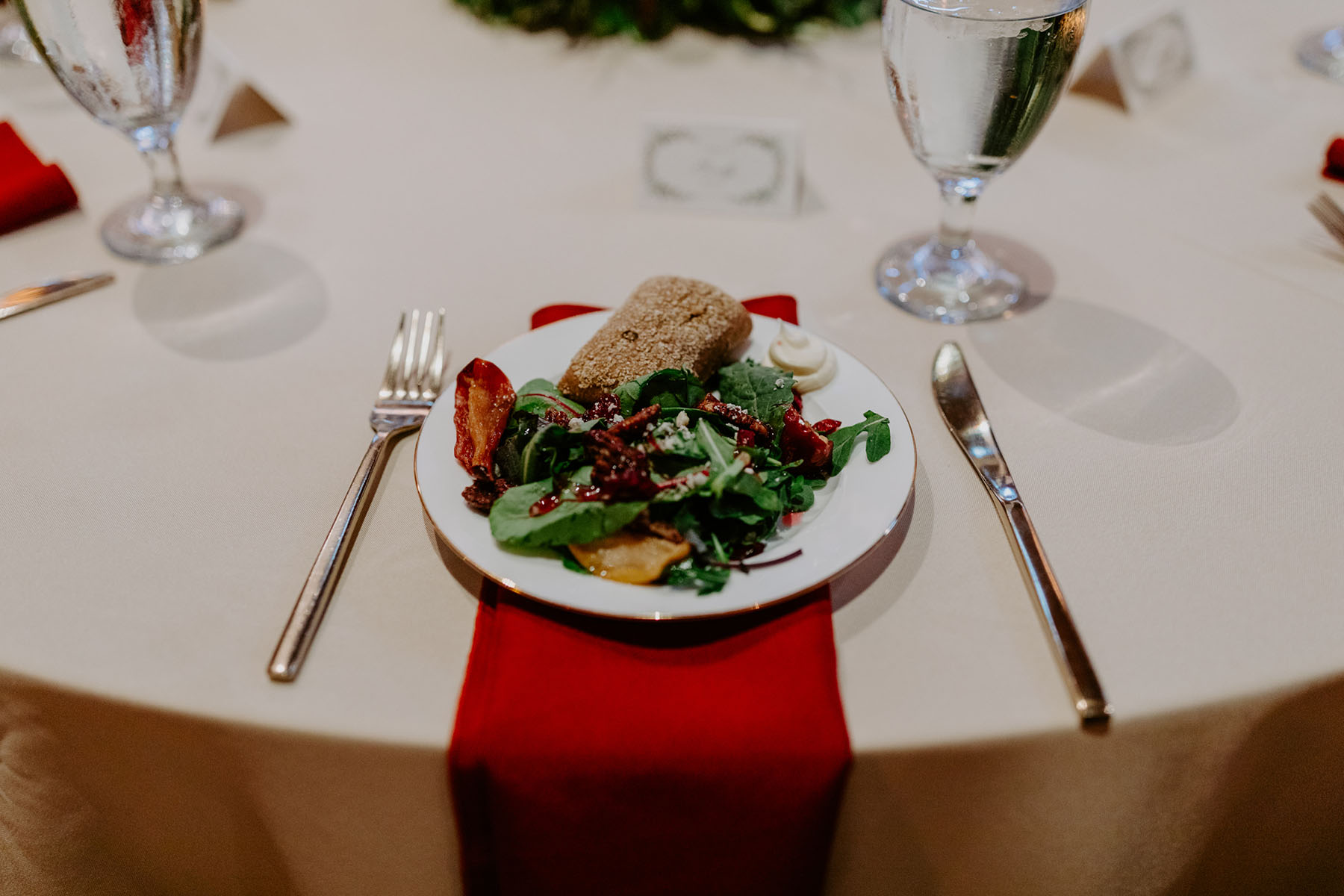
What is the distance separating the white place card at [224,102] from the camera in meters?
1.42

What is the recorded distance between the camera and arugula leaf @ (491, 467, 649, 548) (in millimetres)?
676

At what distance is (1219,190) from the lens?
130 cm

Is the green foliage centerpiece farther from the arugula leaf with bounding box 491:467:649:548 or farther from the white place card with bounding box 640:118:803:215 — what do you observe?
the arugula leaf with bounding box 491:467:649:548

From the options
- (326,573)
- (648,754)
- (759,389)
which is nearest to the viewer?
(648,754)

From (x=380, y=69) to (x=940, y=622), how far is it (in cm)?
138

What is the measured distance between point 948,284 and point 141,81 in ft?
3.09

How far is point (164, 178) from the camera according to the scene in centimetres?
133

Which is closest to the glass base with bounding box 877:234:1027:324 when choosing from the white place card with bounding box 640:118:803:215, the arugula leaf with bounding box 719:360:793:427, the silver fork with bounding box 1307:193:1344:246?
the white place card with bounding box 640:118:803:215

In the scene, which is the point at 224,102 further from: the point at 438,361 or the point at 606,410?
the point at 606,410

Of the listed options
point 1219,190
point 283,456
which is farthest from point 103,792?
point 1219,190

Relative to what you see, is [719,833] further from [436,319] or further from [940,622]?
[436,319]

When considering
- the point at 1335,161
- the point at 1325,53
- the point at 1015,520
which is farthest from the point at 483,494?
the point at 1325,53

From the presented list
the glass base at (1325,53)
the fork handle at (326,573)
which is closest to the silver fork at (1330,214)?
the glass base at (1325,53)

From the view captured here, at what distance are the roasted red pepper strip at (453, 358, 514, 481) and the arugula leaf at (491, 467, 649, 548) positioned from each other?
0.22 ft
